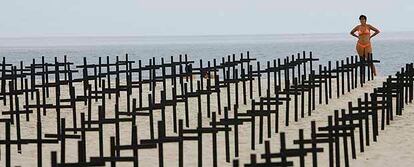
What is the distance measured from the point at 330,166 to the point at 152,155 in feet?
11.2

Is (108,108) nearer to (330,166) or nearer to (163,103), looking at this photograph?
(163,103)

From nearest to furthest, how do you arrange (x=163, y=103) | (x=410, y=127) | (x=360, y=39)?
(x=163, y=103) < (x=410, y=127) < (x=360, y=39)

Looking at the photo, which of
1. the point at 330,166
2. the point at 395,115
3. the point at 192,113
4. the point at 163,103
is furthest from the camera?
the point at 192,113

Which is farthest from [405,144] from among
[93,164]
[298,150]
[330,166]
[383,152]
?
[93,164]

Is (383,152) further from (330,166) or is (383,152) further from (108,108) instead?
(108,108)

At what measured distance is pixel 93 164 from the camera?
11.9m

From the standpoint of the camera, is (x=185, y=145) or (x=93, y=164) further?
(x=185, y=145)

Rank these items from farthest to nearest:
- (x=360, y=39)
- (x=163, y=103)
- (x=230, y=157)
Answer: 1. (x=360, y=39)
2. (x=163, y=103)
3. (x=230, y=157)

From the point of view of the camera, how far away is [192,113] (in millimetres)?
21156

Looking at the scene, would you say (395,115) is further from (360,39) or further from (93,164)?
(93,164)

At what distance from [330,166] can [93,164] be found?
309 centimetres

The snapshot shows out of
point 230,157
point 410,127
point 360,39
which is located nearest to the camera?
point 230,157

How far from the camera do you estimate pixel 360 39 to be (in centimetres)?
2608

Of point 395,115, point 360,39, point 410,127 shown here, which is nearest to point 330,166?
point 410,127
